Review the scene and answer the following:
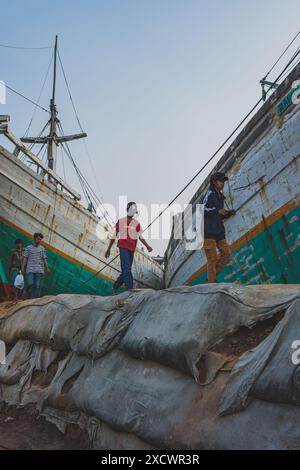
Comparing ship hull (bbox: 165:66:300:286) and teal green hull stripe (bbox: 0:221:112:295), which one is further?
teal green hull stripe (bbox: 0:221:112:295)

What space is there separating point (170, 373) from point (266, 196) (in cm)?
343

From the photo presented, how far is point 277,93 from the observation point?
504 cm

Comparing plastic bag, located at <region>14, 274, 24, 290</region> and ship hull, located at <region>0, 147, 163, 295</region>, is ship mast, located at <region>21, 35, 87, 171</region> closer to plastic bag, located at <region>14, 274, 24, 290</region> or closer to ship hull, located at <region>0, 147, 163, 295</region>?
ship hull, located at <region>0, 147, 163, 295</region>

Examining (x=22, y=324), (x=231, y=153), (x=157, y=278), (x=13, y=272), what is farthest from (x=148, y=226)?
(x=157, y=278)

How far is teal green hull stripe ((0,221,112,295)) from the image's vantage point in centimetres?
898

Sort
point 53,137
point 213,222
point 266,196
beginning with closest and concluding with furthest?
point 213,222 < point 266,196 < point 53,137

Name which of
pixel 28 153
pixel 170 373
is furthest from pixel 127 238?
pixel 28 153

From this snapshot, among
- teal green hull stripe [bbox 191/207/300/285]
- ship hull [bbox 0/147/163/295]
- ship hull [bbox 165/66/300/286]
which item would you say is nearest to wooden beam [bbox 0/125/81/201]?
ship hull [bbox 0/147/163/295]

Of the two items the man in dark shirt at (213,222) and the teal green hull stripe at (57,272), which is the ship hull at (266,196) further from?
the teal green hull stripe at (57,272)

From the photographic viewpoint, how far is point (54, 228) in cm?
962

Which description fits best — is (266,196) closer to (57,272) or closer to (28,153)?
(57,272)

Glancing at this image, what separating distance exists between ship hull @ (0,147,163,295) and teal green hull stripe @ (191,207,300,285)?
4021 mm

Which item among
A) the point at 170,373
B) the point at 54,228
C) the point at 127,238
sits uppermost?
the point at 54,228
